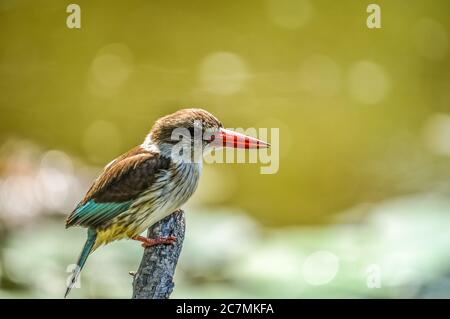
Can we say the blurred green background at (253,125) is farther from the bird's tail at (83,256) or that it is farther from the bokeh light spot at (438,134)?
the bird's tail at (83,256)

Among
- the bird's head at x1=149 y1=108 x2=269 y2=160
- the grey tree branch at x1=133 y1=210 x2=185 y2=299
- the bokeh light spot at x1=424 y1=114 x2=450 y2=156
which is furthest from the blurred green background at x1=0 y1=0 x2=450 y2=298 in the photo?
the grey tree branch at x1=133 y1=210 x2=185 y2=299

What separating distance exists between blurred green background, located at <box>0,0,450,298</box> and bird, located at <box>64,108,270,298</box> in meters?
0.43

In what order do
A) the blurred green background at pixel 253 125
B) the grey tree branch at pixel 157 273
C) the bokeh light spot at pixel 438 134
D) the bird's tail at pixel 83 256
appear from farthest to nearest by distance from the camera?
the bokeh light spot at pixel 438 134
the blurred green background at pixel 253 125
the bird's tail at pixel 83 256
the grey tree branch at pixel 157 273

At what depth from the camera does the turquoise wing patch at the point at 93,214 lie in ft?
9.40

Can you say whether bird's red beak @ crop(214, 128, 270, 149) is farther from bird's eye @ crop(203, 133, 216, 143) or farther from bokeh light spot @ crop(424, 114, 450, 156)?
bokeh light spot @ crop(424, 114, 450, 156)

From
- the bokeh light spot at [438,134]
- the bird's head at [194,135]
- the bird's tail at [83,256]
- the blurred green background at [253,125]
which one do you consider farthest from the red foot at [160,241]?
the bokeh light spot at [438,134]

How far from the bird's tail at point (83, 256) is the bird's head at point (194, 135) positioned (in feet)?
1.39

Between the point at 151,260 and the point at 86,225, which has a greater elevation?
the point at 86,225

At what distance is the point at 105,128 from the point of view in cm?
459

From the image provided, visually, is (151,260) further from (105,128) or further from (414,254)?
(105,128)

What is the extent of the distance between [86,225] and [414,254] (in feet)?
4.70

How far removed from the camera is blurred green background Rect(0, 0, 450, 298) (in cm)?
343

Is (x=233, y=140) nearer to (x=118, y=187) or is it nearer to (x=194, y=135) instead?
(x=194, y=135)
